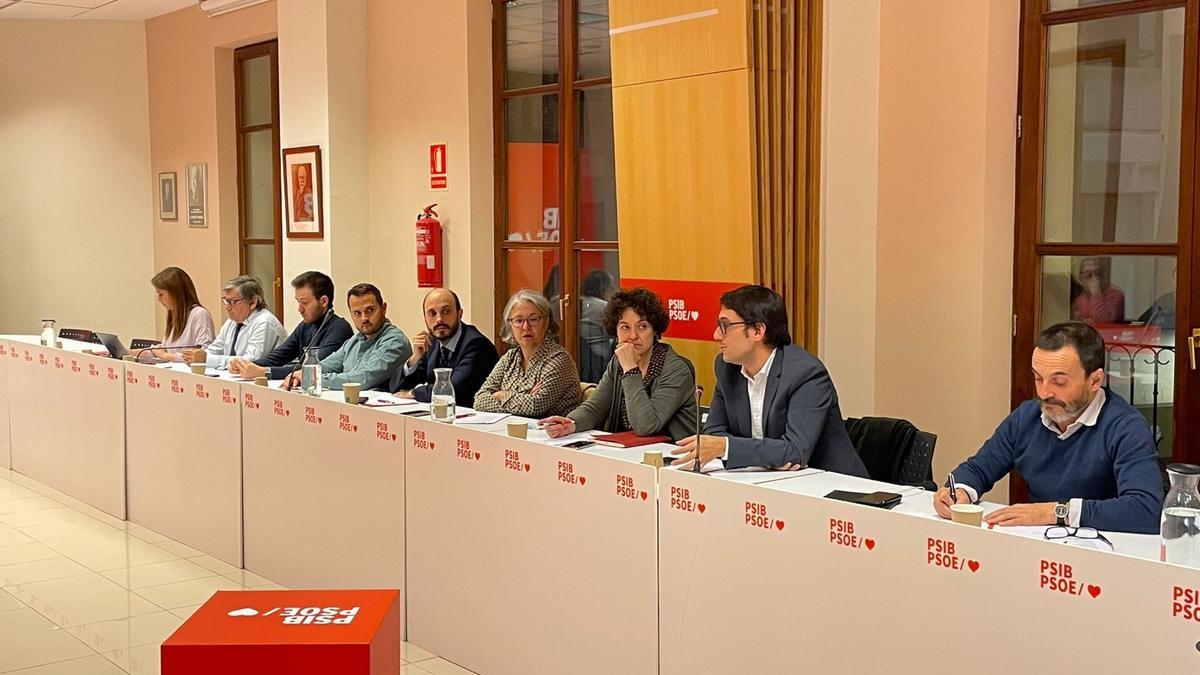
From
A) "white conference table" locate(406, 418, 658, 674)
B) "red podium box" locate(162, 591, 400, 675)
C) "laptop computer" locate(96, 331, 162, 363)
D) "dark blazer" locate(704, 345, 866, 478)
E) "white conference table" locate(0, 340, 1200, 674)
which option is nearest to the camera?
"red podium box" locate(162, 591, 400, 675)

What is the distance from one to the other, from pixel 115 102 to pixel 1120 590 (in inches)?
418

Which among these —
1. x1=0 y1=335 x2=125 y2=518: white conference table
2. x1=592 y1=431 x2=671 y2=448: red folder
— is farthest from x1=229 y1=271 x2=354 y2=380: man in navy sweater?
x1=592 y1=431 x2=671 y2=448: red folder

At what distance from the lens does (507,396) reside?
17.8 ft

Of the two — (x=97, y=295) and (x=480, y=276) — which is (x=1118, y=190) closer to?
(x=480, y=276)

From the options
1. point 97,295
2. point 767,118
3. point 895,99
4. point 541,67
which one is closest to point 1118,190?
point 895,99

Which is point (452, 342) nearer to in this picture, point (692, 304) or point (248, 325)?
A: point (692, 304)

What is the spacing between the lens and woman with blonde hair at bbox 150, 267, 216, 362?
7.91 meters

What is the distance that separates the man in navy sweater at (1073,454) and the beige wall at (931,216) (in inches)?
69.8

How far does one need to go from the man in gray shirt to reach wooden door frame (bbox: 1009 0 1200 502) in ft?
9.73

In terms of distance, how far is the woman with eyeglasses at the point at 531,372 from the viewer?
206 inches

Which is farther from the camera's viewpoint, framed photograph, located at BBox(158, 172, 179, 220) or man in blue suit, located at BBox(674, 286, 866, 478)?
framed photograph, located at BBox(158, 172, 179, 220)

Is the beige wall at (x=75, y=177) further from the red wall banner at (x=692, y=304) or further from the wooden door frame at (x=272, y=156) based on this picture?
the red wall banner at (x=692, y=304)

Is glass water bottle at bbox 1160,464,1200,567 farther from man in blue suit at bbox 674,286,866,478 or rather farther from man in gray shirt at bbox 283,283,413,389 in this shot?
man in gray shirt at bbox 283,283,413,389

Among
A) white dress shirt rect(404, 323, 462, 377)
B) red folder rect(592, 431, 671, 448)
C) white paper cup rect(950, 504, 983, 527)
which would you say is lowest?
red folder rect(592, 431, 671, 448)
